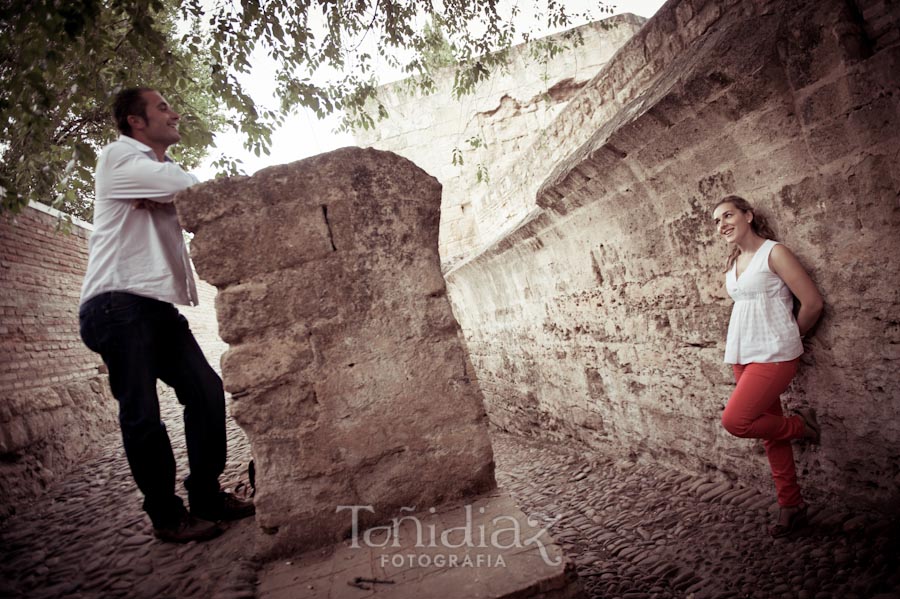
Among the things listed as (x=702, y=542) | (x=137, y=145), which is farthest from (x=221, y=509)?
(x=702, y=542)

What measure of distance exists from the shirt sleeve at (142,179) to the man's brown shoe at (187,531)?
4.87 ft

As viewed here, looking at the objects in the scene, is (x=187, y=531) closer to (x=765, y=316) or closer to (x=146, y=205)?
(x=146, y=205)

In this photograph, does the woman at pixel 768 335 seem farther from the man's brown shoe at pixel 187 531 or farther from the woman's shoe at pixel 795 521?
the man's brown shoe at pixel 187 531

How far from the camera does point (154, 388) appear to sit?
6.73ft

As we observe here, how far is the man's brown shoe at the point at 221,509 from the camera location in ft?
7.34

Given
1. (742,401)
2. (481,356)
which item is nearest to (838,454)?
Result: (742,401)

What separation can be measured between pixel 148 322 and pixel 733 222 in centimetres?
278

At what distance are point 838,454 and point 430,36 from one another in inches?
208

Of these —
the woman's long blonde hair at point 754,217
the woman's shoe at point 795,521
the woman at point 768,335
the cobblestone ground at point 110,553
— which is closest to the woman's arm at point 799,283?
the woman at point 768,335

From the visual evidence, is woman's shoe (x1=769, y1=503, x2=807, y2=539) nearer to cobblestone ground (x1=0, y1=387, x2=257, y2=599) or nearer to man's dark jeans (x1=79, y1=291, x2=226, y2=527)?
cobblestone ground (x1=0, y1=387, x2=257, y2=599)

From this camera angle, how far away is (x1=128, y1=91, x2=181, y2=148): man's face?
2256 mm

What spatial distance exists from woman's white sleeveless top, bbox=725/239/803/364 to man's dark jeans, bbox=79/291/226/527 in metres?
2.62

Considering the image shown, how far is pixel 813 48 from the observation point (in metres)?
1.93

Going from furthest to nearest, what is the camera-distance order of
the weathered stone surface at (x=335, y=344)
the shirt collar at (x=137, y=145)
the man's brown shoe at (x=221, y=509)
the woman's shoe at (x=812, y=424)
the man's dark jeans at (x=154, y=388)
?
the woman's shoe at (x=812, y=424) → the man's brown shoe at (x=221, y=509) → the shirt collar at (x=137, y=145) → the man's dark jeans at (x=154, y=388) → the weathered stone surface at (x=335, y=344)
